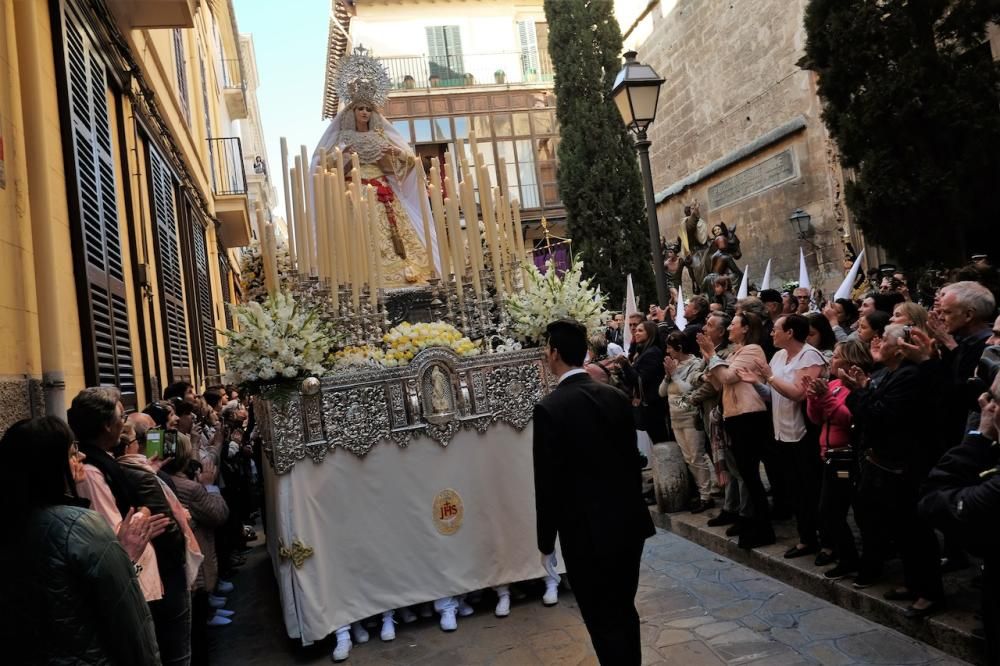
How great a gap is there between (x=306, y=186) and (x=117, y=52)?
3.83 meters

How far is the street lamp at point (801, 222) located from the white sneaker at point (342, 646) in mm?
12774

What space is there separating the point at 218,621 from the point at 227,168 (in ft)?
53.1

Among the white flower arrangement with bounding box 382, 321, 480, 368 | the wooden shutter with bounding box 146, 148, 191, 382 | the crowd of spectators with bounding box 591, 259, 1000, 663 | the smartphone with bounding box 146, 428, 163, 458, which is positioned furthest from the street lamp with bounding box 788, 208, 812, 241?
the smartphone with bounding box 146, 428, 163, 458

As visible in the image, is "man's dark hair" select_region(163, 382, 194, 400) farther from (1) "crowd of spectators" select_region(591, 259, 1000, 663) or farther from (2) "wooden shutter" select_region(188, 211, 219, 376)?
(2) "wooden shutter" select_region(188, 211, 219, 376)

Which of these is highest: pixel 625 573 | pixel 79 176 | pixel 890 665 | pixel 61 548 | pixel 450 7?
pixel 450 7

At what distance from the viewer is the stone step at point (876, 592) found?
3.89m

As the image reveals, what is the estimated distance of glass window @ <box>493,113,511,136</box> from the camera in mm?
27656

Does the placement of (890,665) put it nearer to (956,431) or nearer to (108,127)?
(956,431)

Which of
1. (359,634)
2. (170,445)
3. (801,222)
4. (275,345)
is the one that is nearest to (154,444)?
(170,445)

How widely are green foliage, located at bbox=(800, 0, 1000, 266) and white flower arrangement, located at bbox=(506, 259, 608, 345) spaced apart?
607 cm

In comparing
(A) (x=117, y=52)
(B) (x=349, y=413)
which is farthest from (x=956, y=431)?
(A) (x=117, y=52)

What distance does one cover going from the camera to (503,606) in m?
5.17

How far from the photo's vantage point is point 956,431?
13.9 ft

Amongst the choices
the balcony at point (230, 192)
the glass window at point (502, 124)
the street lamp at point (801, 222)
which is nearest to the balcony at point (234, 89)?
the balcony at point (230, 192)
